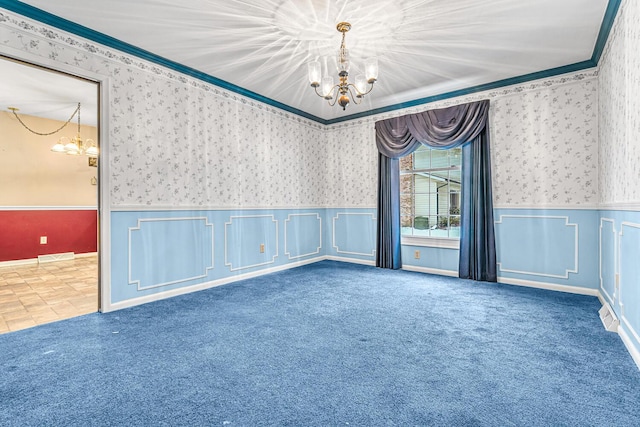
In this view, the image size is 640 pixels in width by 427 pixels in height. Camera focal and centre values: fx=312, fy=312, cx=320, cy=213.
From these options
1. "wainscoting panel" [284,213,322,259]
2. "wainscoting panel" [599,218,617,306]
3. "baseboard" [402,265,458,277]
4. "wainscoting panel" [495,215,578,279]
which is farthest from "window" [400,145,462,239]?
"wainscoting panel" [599,218,617,306]

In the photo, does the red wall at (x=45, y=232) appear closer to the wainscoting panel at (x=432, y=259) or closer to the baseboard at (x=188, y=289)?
the baseboard at (x=188, y=289)

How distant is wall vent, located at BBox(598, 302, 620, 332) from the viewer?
A: 7.66ft

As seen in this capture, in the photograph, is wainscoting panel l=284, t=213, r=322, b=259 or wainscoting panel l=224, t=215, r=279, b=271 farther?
wainscoting panel l=284, t=213, r=322, b=259

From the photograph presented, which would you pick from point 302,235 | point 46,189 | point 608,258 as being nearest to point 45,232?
point 46,189

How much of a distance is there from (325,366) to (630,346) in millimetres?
1955

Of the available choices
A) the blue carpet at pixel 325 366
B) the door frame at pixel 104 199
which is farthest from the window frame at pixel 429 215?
the door frame at pixel 104 199

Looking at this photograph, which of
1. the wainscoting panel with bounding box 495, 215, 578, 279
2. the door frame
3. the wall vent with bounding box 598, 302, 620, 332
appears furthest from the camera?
the wainscoting panel with bounding box 495, 215, 578, 279

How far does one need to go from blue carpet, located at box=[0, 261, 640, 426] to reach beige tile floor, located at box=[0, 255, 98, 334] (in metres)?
0.32

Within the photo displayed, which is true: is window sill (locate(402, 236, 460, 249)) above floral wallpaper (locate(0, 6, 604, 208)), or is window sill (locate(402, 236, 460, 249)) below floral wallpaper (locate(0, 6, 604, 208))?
below

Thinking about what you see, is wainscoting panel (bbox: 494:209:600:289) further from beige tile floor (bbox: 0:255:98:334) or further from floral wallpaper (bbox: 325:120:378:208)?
beige tile floor (bbox: 0:255:98:334)

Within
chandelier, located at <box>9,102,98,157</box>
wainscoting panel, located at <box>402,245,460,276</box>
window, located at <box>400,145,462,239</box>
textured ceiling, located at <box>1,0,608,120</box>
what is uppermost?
textured ceiling, located at <box>1,0,608,120</box>

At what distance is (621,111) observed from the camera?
2.28 m

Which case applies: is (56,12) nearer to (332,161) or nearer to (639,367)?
(332,161)

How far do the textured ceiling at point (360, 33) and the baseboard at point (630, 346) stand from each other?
94.8 inches
